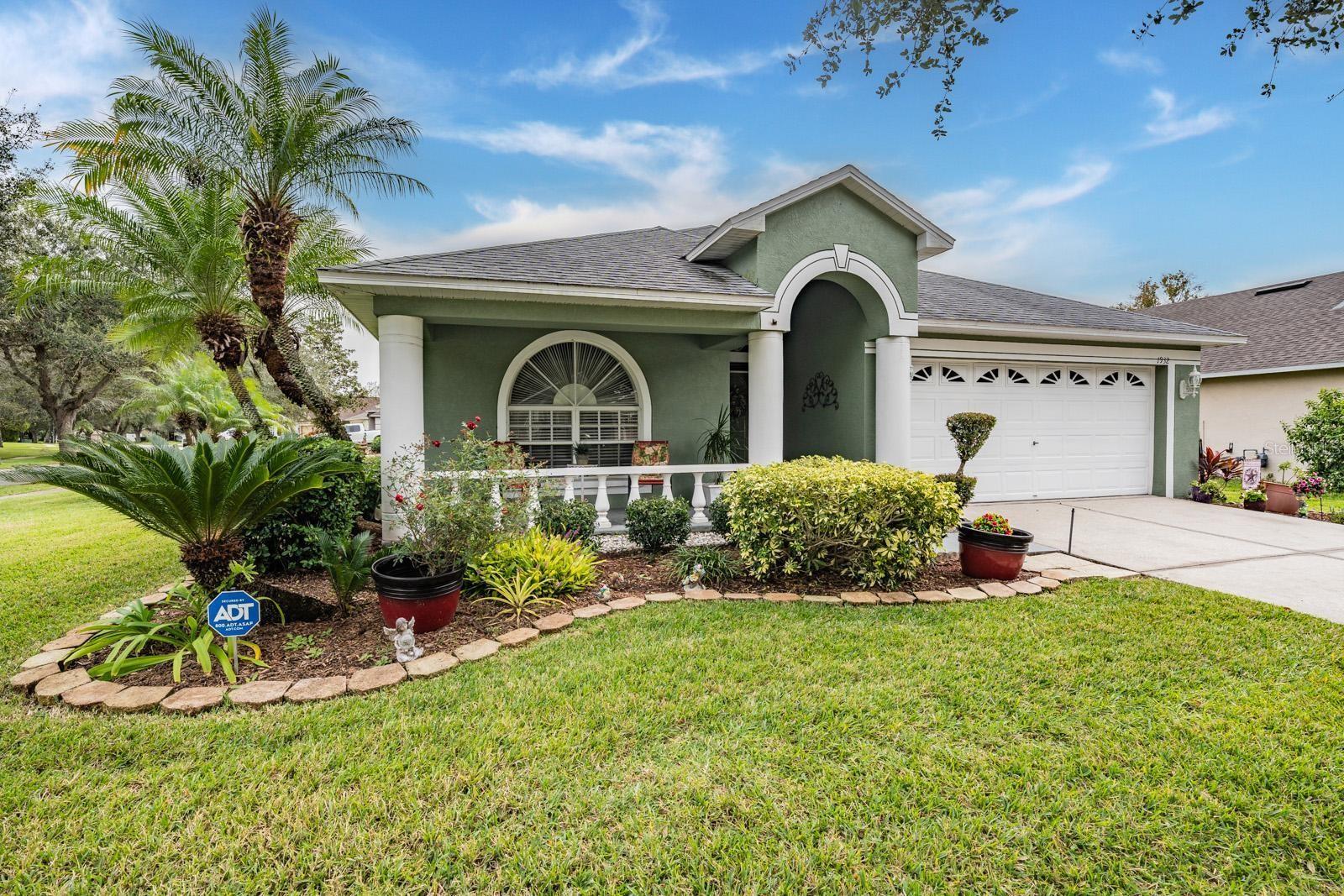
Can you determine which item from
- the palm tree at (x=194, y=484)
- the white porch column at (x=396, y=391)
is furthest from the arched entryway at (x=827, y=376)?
the palm tree at (x=194, y=484)

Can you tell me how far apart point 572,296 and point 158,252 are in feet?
23.7

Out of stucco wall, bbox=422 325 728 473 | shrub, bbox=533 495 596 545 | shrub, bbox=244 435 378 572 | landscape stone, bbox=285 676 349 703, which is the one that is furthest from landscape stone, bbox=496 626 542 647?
stucco wall, bbox=422 325 728 473

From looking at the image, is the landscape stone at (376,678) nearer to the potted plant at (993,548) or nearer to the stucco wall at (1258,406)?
the potted plant at (993,548)

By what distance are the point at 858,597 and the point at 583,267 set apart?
5.23 m

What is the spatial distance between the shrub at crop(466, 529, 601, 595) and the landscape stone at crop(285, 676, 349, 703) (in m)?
1.51

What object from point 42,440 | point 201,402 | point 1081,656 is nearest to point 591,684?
point 1081,656

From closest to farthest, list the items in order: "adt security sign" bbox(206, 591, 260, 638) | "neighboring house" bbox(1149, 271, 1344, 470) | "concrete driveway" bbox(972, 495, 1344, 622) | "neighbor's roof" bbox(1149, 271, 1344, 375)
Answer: "adt security sign" bbox(206, 591, 260, 638) → "concrete driveway" bbox(972, 495, 1344, 622) → "neighboring house" bbox(1149, 271, 1344, 470) → "neighbor's roof" bbox(1149, 271, 1344, 375)

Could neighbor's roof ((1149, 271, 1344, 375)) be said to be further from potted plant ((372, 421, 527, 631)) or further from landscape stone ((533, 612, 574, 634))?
potted plant ((372, 421, 527, 631))

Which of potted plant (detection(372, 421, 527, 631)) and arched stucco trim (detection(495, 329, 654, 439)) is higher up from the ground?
arched stucco trim (detection(495, 329, 654, 439))

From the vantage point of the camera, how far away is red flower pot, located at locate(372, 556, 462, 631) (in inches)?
170

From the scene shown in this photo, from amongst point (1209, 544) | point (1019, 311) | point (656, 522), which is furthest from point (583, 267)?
point (1209, 544)

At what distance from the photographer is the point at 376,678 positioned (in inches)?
145

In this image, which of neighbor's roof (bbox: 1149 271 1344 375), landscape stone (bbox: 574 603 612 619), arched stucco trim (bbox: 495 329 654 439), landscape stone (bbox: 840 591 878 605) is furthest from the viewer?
neighbor's roof (bbox: 1149 271 1344 375)

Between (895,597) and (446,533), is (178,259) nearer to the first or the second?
(446,533)
